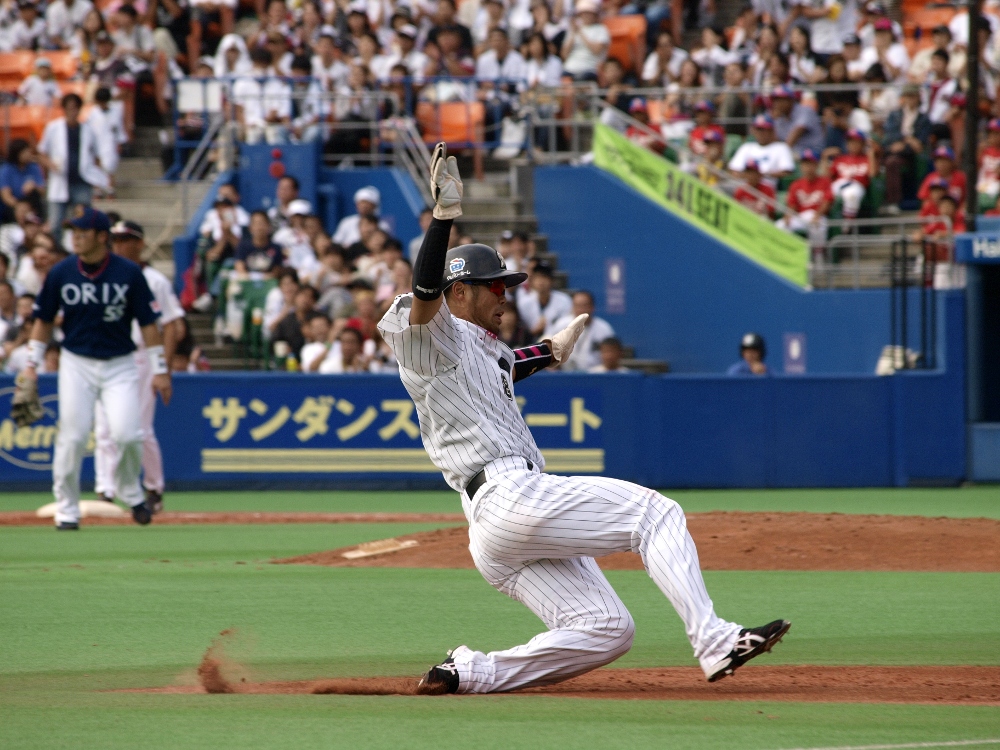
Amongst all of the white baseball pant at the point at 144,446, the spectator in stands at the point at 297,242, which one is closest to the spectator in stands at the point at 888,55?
the spectator in stands at the point at 297,242

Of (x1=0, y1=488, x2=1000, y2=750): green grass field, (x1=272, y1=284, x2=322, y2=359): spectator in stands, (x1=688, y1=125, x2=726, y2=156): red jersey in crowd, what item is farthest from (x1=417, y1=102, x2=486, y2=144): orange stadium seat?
(x1=0, y1=488, x2=1000, y2=750): green grass field

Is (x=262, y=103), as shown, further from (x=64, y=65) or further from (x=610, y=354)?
(x=610, y=354)

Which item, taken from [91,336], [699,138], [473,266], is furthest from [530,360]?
[699,138]

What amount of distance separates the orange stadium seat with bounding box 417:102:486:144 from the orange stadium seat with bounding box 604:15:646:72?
235cm

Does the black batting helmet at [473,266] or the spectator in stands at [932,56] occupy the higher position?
the spectator in stands at [932,56]

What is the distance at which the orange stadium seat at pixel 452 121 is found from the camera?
68.1ft

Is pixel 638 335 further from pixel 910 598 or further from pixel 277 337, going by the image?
pixel 910 598

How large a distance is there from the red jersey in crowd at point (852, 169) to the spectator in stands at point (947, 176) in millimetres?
731

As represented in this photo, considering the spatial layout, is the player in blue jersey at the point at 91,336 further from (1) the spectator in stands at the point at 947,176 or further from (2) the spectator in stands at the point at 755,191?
(1) the spectator in stands at the point at 947,176

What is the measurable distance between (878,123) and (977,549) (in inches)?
435

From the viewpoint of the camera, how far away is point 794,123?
19.4m

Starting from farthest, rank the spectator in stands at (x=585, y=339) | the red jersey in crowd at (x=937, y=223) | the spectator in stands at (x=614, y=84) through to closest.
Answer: the spectator in stands at (x=614, y=84)
the spectator in stands at (x=585, y=339)
the red jersey in crowd at (x=937, y=223)

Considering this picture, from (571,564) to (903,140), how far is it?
14.4 metres

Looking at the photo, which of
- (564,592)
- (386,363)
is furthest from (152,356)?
(564,592)
